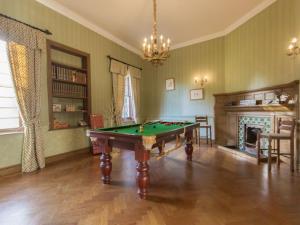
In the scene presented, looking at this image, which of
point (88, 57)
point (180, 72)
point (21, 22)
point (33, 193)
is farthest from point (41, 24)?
point (180, 72)

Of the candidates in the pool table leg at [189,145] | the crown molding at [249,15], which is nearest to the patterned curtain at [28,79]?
the pool table leg at [189,145]

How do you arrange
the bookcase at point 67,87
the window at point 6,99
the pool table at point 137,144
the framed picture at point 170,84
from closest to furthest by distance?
the pool table at point 137,144, the window at point 6,99, the bookcase at point 67,87, the framed picture at point 170,84

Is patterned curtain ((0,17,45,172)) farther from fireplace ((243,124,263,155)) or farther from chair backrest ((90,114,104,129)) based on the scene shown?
fireplace ((243,124,263,155))

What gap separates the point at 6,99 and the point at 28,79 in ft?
1.85

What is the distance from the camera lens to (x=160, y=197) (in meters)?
2.31

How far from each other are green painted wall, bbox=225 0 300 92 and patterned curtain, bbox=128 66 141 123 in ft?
10.8

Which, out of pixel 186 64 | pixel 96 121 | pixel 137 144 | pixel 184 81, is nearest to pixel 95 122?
pixel 96 121

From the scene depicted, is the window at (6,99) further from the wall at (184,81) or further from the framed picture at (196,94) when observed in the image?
the framed picture at (196,94)

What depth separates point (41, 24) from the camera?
3.72 m

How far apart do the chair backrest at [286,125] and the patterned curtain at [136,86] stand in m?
4.58

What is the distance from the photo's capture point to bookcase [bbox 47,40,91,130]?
13.0 ft

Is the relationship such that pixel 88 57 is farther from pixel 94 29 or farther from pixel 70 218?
pixel 70 218

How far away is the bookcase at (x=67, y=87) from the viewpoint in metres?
3.97

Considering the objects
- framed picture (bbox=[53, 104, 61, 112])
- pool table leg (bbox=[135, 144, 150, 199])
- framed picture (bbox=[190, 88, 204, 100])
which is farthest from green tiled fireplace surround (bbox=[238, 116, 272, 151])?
framed picture (bbox=[53, 104, 61, 112])
